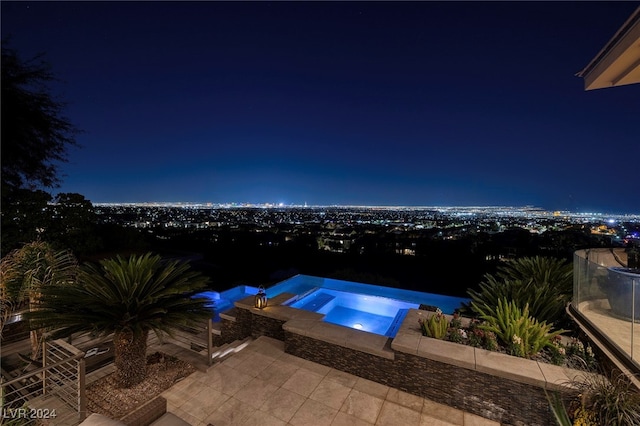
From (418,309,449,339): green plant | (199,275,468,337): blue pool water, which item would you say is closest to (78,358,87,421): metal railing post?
(199,275,468,337): blue pool water

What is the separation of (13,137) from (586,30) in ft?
62.7

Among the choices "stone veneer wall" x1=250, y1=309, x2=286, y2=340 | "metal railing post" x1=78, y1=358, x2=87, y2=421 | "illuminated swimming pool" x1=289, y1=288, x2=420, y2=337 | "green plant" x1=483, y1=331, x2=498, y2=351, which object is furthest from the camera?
"illuminated swimming pool" x1=289, y1=288, x2=420, y2=337

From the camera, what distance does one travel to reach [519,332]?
3723 millimetres

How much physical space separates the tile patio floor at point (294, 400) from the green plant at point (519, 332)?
1088mm

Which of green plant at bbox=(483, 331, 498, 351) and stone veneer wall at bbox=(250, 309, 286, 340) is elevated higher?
green plant at bbox=(483, 331, 498, 351)

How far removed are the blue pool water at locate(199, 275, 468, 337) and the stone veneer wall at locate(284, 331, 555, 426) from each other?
3138mm

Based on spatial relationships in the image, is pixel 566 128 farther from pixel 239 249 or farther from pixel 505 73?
pixel 239 249

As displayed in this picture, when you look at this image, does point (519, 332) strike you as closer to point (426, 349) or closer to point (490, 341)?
point (490, 341)

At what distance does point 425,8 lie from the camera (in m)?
9.78

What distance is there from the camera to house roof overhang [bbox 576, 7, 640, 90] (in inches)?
131

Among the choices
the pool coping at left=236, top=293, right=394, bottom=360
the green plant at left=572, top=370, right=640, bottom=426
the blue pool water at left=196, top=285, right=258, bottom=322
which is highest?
the green plant at left=572, top=370, right=640, bottom=426

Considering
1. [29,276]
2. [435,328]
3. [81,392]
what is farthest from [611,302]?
[29,276]

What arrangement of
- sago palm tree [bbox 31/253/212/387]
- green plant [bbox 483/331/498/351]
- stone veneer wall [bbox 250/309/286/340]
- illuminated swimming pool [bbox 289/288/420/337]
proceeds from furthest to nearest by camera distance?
illuminated swimming pool [bbox 289/288/420/337] < stone veneer wall [bbox 250/309/286/340] < green plant [bbox 483/331/498/351] < sago palm tree [bbox 31/253/212/387]

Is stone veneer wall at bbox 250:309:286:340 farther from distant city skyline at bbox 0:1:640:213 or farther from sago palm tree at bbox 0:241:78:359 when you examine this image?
distant city skyline at bbox 0:1:640:213
